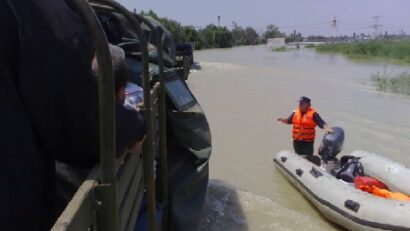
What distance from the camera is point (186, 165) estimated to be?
169 inches

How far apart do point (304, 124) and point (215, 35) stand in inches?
3015

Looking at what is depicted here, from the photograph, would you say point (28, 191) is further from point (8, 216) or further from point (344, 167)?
point (344, 167)

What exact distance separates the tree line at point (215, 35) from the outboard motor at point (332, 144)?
14291 millimetres

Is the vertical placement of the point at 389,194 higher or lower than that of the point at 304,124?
lower

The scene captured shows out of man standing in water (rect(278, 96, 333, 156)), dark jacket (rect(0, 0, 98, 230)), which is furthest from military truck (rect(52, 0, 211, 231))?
man standing in water (rect(278, 96, 333, 156))

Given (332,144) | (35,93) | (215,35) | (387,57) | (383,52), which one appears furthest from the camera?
(215,35)

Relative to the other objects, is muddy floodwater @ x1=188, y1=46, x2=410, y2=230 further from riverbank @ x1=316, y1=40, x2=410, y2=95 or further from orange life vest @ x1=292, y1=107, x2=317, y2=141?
orange life vest @ x1=292, y1=107, x2=317, y2=141

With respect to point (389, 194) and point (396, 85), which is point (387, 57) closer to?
point (396, 85)

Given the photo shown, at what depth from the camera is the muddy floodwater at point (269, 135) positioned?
6.63 metres

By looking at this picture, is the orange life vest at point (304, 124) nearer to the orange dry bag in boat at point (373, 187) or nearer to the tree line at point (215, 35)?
the orange dry bag in boat at point (373, 187)

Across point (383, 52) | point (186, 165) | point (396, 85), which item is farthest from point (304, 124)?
point (383, 52)

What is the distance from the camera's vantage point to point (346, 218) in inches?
243

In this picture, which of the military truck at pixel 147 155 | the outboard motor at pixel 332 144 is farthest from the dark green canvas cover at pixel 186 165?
the outboard motor at pixel 332 144

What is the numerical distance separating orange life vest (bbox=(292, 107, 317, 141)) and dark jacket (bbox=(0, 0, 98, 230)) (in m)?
6.61
